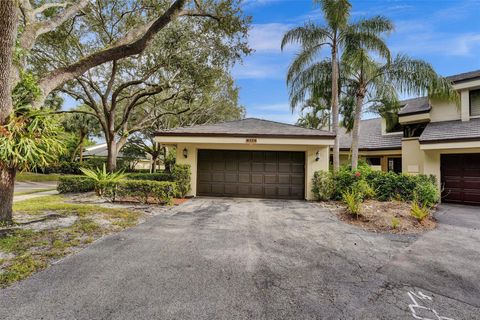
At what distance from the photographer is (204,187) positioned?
465 inches

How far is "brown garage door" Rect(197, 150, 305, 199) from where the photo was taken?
11570 millimetres

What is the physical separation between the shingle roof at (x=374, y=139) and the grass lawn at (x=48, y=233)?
15.2 m

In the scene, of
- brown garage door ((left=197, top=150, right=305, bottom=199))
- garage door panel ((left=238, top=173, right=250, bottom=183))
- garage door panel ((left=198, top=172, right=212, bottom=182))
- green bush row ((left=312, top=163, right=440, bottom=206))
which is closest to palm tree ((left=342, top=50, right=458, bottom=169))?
green bush row ((left=312, top=163, right=440, bottom=206))

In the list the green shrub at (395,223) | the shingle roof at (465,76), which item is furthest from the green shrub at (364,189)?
the shingle roof at (465,76)

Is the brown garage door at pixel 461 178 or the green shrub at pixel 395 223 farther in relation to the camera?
the brown garage door at pixel 461 178

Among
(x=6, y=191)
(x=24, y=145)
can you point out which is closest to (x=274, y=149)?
(x=24, y=145)

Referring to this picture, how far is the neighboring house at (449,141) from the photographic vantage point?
1033 cm

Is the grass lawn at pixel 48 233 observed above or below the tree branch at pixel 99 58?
below

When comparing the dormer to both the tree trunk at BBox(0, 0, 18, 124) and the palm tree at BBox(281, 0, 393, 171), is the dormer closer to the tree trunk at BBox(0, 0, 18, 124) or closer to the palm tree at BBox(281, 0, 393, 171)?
the palm tree at BBox(281, 0, 393, 171)

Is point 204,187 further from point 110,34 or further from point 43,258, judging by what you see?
point 110,34

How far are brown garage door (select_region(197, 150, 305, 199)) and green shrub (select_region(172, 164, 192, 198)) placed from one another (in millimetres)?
853

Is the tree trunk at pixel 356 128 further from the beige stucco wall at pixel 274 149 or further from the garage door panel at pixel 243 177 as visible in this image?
the garage door panel at pixel 243 177

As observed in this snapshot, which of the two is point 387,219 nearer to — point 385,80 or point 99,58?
point 385,80

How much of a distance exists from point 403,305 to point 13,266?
5.54 m
